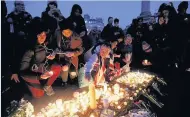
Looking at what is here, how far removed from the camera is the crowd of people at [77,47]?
5008 mm

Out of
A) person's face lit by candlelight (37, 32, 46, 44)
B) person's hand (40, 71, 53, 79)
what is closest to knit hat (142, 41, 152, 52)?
person's hand (40, 71, 53, 79)

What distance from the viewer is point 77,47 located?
639cm

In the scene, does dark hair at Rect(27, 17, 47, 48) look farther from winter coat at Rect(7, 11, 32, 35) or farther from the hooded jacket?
the hooded jacket

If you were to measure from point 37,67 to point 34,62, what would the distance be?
0.43 feet

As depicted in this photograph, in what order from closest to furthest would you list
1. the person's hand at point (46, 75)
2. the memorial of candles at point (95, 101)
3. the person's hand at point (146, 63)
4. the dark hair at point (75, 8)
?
the memorial of candles at point (95, 101), the person's hand at point (46, 75), the dark hair at point (75, 8), the person's hand at point (146, 63)

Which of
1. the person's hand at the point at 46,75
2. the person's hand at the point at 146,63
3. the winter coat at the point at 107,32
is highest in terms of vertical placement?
the winter coat at the point at 107,32

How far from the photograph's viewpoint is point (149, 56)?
7867 mm

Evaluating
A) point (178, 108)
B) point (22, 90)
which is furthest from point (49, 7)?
point (178, 108)

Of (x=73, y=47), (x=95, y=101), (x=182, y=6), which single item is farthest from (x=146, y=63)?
(x=95, y=101)

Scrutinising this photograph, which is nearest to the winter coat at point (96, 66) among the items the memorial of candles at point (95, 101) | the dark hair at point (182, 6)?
the memorial of candles at point (95, 101)

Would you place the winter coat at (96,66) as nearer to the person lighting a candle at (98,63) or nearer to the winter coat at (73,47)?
the person lighting a candle at (98,63)

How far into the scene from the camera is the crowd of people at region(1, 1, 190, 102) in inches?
197

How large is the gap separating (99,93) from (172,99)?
2248 mm

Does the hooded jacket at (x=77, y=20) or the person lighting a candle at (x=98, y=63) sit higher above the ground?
the hooded jacket at (x=77, y=20)
